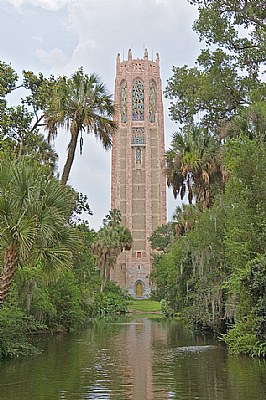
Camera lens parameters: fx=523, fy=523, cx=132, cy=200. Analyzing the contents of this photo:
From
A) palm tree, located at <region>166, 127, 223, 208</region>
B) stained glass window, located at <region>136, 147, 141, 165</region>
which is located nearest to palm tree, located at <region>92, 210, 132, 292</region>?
palm tree, located at <region>166, 127, 223, 208</region>

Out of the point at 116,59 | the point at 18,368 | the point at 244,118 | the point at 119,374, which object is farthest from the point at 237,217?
the point at 116,59

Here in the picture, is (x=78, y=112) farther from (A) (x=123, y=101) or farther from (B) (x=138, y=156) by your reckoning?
(A) (x=123, y=101)

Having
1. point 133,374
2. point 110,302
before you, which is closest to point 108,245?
point 110,302

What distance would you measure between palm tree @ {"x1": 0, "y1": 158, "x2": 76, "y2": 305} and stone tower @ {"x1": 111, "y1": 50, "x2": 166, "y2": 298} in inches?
2945

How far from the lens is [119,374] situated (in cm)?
1229

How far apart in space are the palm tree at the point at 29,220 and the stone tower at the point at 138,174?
7479cm

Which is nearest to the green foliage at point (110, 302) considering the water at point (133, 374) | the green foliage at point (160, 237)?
the green foliage at point (160, 237)

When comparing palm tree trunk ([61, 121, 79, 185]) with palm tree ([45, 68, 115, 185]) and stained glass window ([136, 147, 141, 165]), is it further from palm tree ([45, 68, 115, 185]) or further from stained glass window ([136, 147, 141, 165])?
stained glass window ([136, 147, 141, 165])

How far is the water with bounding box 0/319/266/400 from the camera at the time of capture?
954 cm

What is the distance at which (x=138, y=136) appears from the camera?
3750 inches

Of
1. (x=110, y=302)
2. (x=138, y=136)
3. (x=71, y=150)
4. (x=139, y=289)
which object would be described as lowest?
(x=110, y=302)

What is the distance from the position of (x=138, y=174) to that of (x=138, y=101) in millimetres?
14364

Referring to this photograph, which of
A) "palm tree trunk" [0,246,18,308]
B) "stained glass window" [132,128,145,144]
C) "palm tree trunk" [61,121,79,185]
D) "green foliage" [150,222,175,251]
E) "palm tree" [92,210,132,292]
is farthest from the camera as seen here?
"stained glass window" [132,128,145,144]

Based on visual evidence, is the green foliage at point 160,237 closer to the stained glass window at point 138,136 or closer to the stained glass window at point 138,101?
the stained glass window at point 138,136
